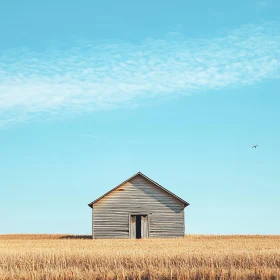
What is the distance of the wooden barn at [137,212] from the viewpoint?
1833 inches

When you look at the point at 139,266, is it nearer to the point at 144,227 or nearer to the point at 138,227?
the point at 144,227

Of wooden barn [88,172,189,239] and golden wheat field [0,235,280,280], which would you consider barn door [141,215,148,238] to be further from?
golden wheat field [0,235,280,280]

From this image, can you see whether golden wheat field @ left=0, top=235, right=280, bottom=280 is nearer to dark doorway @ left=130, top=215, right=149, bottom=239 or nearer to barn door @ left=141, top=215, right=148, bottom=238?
dark doorway @ left=130, top=215, right=149, bottom=239

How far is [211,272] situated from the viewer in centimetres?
1686

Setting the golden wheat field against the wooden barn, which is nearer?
the golden wheat field

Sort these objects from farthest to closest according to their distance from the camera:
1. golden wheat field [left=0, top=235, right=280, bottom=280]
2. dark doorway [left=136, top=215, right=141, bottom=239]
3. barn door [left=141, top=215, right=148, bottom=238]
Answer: dark doorway [left=136, top=215, right=141, bottom=239] → barn door [left=141, top=215, right=148, bottom=238] → golden wheat field [left=0, top=235, right=280, bottom=280]

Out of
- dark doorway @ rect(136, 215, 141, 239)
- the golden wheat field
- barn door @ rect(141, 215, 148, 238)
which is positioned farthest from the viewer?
dark doorway @ rect(136, 215, 141, 239)

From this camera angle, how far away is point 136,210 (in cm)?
4662

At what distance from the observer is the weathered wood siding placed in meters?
46.6

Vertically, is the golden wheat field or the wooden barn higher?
the wooden barn

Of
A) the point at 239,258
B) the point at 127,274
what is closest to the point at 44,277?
the point at 127,274

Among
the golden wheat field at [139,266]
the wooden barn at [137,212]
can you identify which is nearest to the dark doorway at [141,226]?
the wooden barn at [137,212]

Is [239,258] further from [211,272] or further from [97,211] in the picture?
[97,211]

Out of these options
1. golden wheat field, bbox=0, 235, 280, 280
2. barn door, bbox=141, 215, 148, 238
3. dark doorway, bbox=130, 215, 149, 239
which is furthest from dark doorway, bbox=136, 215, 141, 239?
golden wheat field, bbox=0, 235, 280, 280
